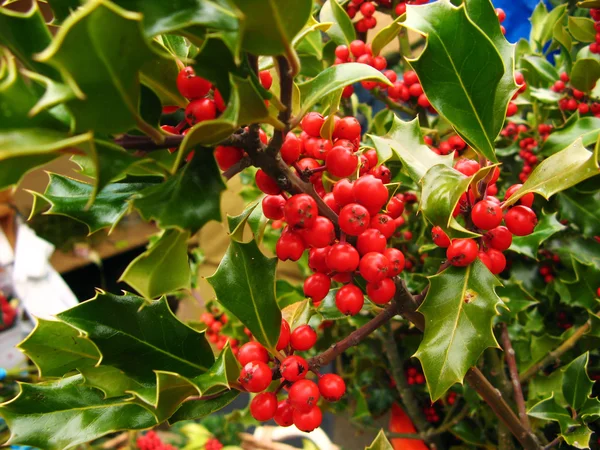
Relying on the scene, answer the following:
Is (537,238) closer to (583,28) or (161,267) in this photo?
(583,28)

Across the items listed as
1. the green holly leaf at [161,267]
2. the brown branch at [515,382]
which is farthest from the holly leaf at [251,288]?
the brown branch at [515,382]

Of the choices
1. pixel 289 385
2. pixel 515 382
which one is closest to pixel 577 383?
pixel 515 382

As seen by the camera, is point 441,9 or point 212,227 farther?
point 212,227

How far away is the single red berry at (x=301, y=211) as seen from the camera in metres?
0.36

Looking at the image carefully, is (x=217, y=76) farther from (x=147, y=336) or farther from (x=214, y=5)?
(x=147, y=336)

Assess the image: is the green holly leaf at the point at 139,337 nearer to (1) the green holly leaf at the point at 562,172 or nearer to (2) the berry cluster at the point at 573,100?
(1) the green holly leaf at the point at 562,172

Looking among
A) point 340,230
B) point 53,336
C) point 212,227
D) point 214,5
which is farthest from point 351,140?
point 212,227

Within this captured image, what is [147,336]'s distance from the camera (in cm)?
41

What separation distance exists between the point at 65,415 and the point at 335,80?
388 millimetres

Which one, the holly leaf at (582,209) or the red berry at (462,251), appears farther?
the holly leaf at (582,209)

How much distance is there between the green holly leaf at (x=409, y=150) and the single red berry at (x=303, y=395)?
0.23 meters

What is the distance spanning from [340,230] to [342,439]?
3.76 feet

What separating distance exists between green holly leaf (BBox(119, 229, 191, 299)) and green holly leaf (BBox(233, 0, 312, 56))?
13 centimetres

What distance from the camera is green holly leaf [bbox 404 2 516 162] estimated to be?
39 centimetres
